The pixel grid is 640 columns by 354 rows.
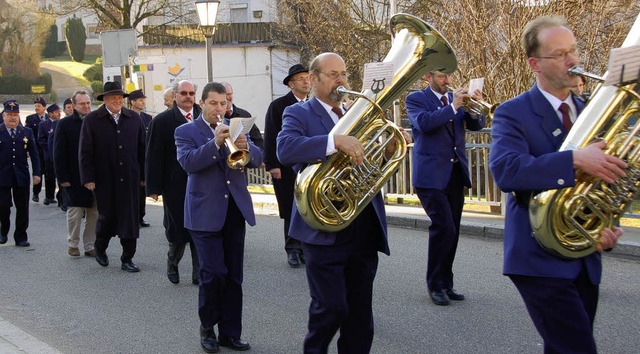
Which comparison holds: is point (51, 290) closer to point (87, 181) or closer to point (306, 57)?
→ point (87, 181)

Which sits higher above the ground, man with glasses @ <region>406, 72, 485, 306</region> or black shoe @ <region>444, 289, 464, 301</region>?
man with glasses @ <region>406, 72, 485, 306</region>

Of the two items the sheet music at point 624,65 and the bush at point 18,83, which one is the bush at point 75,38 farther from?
the sheet music at point 624,65

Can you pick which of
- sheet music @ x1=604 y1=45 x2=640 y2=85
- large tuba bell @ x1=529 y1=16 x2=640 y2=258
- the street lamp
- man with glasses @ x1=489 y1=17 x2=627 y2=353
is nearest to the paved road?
man with glasses @ x1=489 y1=17 x2=627 y2=353

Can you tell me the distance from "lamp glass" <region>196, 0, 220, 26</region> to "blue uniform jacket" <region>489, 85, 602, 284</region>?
43.1ft

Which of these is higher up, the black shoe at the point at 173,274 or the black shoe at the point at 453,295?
the black shoe at the point at 453,295

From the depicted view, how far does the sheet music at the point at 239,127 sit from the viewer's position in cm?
568

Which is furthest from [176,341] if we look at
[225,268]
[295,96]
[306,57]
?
[306,57]

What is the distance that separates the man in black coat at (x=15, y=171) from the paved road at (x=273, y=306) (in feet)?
2.94

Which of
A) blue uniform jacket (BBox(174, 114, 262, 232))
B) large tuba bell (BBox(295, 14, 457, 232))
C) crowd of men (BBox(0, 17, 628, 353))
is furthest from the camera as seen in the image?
blue uniform jacket (BBox(174, 114, 262, 232))

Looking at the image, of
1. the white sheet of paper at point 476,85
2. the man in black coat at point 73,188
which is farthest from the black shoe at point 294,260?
the white sheet of paper at point 476,85

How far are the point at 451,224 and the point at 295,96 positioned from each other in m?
2.61

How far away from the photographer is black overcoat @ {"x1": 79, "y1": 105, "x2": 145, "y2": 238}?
936 cm

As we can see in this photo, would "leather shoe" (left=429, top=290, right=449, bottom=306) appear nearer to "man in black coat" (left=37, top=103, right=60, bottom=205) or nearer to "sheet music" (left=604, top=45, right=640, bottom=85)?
"sheet music" (left=604, top=45, right=640, bottom=85)

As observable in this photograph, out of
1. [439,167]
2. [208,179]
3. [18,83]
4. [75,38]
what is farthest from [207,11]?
[75,38]
